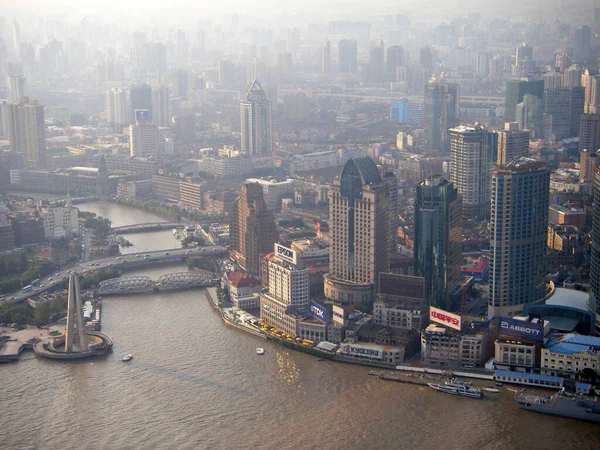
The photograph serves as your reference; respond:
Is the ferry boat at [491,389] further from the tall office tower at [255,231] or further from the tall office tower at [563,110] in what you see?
the tall office tower at [563,110]

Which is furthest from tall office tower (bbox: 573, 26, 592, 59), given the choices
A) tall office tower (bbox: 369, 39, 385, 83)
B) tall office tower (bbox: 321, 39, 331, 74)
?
tall office tower (bbox: 321, 39, 331, 74)

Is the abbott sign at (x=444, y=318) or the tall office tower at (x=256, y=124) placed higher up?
the tall office tower at (x=256, y=124)

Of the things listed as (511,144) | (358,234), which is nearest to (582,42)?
(511,144)

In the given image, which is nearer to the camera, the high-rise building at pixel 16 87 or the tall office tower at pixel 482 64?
the high-rise building at pixel 16 87

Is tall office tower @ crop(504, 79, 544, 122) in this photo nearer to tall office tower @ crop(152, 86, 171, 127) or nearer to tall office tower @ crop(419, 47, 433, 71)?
tall office tower @ crop(419, 47, 433, 71)

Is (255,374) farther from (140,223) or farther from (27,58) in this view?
(27,58)

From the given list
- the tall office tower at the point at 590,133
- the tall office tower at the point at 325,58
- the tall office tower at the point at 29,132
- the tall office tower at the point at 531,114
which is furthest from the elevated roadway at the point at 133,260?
the tall office tower at the point at 325,58
